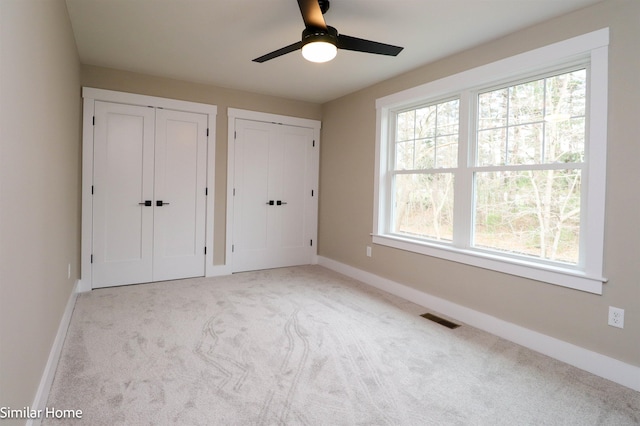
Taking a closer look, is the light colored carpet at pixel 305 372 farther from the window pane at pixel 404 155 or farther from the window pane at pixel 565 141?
the window pane at pixel 404 155

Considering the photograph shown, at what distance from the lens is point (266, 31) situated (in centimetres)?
287

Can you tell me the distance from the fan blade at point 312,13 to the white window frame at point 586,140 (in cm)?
167

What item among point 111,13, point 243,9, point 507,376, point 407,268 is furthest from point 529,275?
point 111,13

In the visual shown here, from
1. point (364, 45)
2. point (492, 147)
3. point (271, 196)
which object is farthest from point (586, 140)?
point (271, 196)

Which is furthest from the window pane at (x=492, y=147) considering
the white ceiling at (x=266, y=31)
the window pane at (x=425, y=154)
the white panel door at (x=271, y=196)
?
the white panel door at (x=271, y=196)

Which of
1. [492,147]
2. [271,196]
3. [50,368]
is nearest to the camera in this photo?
[50,368]

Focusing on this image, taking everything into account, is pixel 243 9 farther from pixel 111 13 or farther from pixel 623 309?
pixel 623 309

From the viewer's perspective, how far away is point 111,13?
264cm

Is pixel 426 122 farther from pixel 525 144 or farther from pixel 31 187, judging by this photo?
pixel 31 187

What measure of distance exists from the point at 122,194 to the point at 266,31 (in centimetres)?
249

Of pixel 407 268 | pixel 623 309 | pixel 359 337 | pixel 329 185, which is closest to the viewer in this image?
pixel 623 309

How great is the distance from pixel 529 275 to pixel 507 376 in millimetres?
831

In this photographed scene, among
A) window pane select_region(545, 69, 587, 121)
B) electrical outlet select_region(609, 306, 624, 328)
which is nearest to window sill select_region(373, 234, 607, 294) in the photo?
electrical outlet select_region(609, 306, 624, 328)

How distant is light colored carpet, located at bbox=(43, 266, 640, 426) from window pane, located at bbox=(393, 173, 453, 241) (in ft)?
2.80
